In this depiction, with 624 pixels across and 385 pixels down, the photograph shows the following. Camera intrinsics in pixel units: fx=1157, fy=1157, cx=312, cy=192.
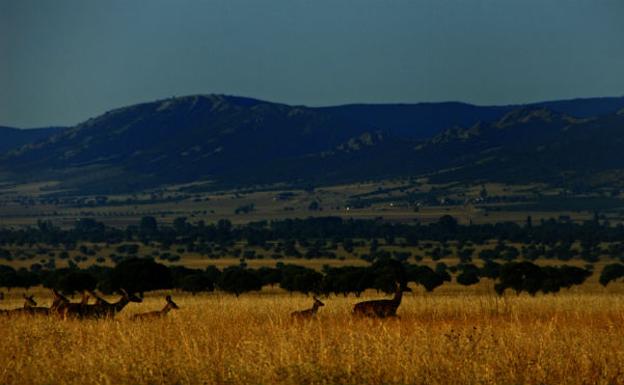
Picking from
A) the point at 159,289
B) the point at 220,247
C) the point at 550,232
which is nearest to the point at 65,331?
the point at 159,289

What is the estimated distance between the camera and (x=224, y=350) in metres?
19.5

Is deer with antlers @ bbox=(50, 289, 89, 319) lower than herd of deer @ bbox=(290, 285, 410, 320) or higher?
higher

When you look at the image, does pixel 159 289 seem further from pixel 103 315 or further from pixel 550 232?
pixel 550 232

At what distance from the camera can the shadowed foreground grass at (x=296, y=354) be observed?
691 inches

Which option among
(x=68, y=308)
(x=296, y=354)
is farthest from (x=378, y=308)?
(x=296, y=354)

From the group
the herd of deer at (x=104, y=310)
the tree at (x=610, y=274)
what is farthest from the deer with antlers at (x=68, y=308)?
the tree at (x=610, y=274)

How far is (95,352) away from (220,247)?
16171 centimetres

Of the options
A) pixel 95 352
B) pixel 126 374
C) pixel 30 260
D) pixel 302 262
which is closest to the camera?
pixel 126 374

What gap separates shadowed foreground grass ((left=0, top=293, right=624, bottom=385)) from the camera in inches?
691

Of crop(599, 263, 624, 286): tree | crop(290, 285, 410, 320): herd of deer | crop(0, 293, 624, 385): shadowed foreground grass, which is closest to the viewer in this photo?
crop(0, 293, 624, 385): shadowed foreground grass

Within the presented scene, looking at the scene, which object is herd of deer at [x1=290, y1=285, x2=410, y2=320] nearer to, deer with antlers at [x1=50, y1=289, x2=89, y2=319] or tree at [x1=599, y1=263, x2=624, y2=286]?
deer with antlers at [x1=50, y1=289, x2=89, y2=319]

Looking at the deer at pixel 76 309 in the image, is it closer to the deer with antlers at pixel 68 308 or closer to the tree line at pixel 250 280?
the deer with antlers at pixel 68 308

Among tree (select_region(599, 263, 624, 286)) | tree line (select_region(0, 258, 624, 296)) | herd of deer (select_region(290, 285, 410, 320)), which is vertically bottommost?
tree (select_region(599, 263, 624, 286))

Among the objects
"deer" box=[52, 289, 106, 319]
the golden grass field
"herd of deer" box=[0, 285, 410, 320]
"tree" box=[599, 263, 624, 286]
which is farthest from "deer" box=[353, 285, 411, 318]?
"tree" box=[599, 263, 624, 286]
